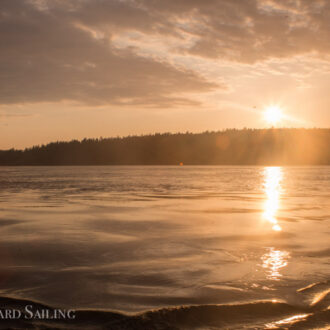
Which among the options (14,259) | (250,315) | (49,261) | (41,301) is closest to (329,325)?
(250,315)

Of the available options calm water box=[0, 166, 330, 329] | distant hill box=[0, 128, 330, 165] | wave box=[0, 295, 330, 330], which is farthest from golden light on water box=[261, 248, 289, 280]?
distant hill box=[0, 128, 330, 165]

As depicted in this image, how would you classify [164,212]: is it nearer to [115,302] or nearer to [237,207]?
[237,207]

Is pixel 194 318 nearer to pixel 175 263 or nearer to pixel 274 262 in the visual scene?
pixel 175 263

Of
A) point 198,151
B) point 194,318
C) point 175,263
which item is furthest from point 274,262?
point 198,151

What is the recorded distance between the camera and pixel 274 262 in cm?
691

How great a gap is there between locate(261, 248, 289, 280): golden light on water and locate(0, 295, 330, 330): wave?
1302 mm

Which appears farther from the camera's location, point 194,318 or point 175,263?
point 175,263

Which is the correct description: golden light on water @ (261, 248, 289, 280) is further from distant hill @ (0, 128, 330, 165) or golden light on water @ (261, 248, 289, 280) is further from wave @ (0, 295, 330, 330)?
distant hill @ (0, 128, 330, 165)

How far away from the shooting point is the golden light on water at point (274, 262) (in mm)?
6148

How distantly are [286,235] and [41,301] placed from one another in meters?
6.41

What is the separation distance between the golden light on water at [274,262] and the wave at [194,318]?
1302 millimetres

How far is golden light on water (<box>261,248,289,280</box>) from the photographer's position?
6148 millimetres

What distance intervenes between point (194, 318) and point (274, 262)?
2897 millimetres

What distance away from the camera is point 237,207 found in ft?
50.6
